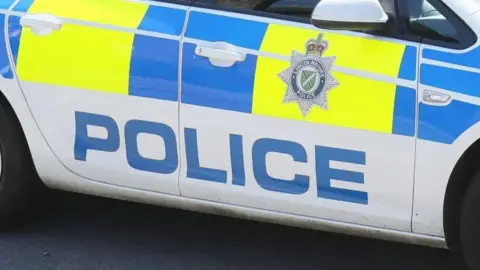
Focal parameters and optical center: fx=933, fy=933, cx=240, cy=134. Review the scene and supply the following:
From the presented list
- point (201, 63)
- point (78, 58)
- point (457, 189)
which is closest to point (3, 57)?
point (78, 58)

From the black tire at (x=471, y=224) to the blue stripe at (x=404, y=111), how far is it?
0.96 feet

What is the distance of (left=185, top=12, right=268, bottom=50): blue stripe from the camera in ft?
11.5

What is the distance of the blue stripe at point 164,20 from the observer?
143 inches

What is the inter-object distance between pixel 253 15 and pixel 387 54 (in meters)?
0.55

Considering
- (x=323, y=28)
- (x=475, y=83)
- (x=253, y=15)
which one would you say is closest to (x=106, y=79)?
(x=253, y=15)

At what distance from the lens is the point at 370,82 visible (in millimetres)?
3318

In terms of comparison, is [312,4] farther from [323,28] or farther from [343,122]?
[343,122]

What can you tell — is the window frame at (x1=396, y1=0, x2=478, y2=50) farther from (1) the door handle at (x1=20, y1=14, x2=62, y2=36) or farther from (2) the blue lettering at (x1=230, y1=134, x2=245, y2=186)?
(1) the door handle at (x1=20, y1=14, x2=62, y2=36)

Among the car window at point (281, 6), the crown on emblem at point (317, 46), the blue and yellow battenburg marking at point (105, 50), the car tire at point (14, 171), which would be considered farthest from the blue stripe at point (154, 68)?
the car tire at point (14, 171)

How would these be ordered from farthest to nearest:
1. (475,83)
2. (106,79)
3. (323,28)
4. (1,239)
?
(1,239)
(106,79)
(323,28)
(475,83)

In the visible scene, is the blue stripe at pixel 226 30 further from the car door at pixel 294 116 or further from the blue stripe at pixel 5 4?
the blue stripe at pixel 5 4

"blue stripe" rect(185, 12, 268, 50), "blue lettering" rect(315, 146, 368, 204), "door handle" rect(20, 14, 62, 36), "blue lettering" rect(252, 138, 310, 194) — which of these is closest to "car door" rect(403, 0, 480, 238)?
"blue lettering" rect(315, 146, 368, 204)

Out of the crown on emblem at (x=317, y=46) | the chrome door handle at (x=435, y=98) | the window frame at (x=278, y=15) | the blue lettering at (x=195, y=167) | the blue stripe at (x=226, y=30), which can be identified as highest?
the window frame at (x=278, y=15)

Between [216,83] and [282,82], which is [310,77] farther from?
[216,83]
